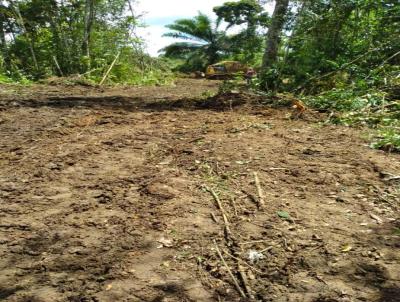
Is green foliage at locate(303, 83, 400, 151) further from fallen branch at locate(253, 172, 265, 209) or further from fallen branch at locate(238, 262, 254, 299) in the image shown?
fallen branch at locate(238, 262, 254, 299)

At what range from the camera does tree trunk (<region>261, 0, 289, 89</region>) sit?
25.4 feet

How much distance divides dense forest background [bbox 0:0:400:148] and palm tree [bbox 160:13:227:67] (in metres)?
7.92

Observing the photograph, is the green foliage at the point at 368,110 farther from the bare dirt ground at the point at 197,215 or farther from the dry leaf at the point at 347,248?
the dry leaf at the point at 347,248

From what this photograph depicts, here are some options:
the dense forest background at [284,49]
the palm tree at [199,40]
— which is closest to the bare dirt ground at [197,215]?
the dense forest background at [284,49]

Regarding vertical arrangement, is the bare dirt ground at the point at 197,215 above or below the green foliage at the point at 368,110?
below

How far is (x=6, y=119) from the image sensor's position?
16.1 ft

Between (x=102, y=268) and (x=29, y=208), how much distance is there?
902 millimetres

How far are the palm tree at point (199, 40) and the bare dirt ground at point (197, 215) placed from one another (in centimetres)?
1982

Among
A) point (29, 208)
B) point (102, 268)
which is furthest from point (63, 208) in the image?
point (102, 268)

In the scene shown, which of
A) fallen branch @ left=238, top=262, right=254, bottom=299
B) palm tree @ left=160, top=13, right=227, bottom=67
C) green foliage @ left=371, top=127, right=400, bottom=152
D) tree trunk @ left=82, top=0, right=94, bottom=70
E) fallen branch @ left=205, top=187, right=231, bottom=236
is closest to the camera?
fallen branch @ left=238, top=262, right=254, bottom=299

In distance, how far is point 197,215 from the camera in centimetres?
254

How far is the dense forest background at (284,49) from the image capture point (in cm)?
562

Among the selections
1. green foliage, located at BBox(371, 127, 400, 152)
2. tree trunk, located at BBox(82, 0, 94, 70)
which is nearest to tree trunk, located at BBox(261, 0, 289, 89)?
green foliage, located at BBox(371, 127, 400, 152)

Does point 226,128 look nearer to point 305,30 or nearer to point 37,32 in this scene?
point 305,30
